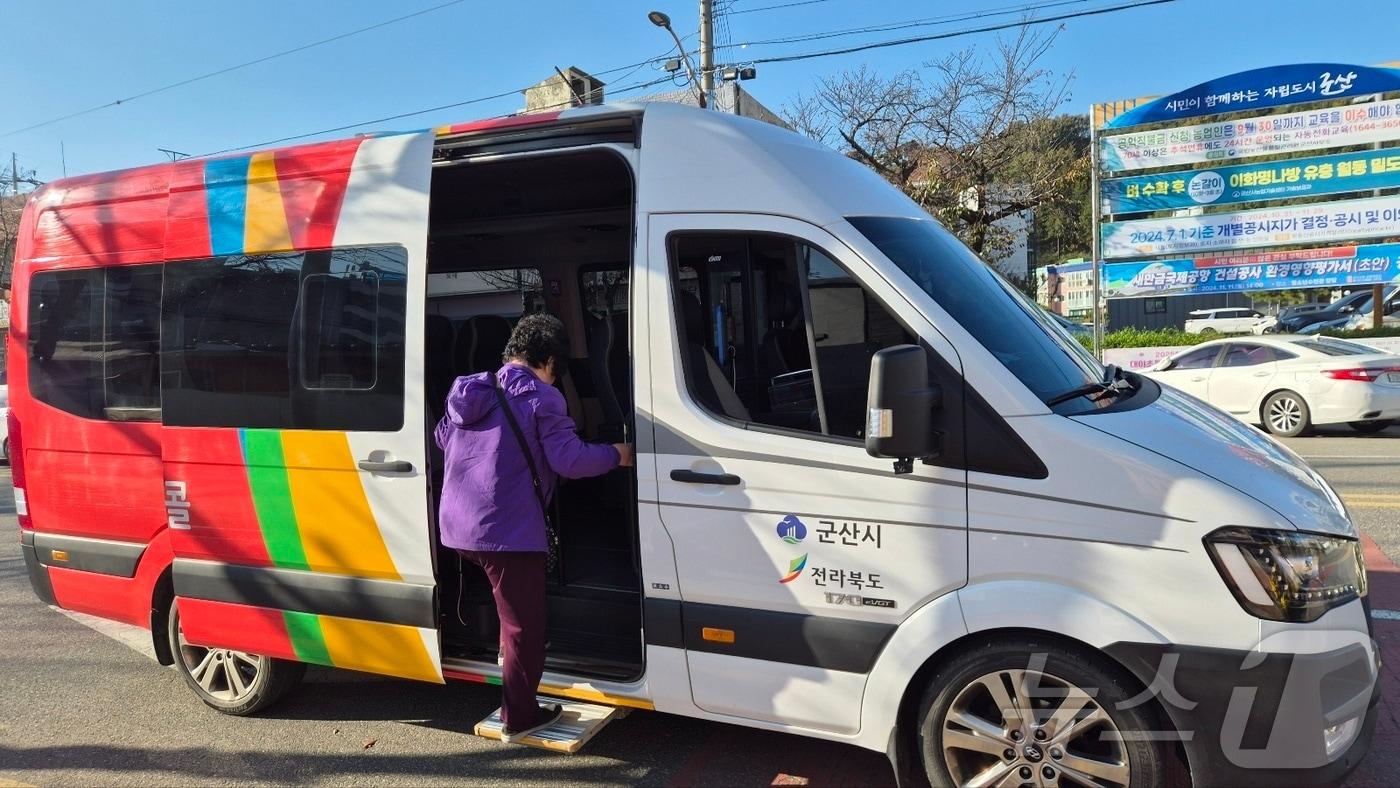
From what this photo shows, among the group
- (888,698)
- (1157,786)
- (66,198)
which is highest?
(66,198)

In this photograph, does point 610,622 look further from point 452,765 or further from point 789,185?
point 789,185

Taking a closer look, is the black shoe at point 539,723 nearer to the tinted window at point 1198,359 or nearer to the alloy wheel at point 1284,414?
the alloy wheel at point 1284,414

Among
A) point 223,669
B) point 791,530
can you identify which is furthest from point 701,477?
point 223,669

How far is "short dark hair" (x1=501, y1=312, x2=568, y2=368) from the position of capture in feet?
11.8

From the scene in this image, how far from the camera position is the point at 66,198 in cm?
475

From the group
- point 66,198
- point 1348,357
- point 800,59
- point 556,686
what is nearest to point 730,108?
point 800,59

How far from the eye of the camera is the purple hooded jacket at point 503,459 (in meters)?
3.49

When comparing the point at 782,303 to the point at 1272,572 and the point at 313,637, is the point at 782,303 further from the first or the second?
the point at 313,637

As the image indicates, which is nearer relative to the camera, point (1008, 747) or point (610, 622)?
point (1008, 747)

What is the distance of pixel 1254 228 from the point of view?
17094mm

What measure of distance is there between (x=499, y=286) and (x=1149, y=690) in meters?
5.42

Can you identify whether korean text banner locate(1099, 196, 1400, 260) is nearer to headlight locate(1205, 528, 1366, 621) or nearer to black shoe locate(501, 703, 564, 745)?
headlight locate(1205, 528, 1366, 621)

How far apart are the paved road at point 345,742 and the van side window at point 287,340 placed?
1.46 metres

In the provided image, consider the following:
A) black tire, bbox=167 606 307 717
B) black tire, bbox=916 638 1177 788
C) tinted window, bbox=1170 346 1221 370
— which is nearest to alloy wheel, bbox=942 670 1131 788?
black tire, bbox=916 638 1177 788
